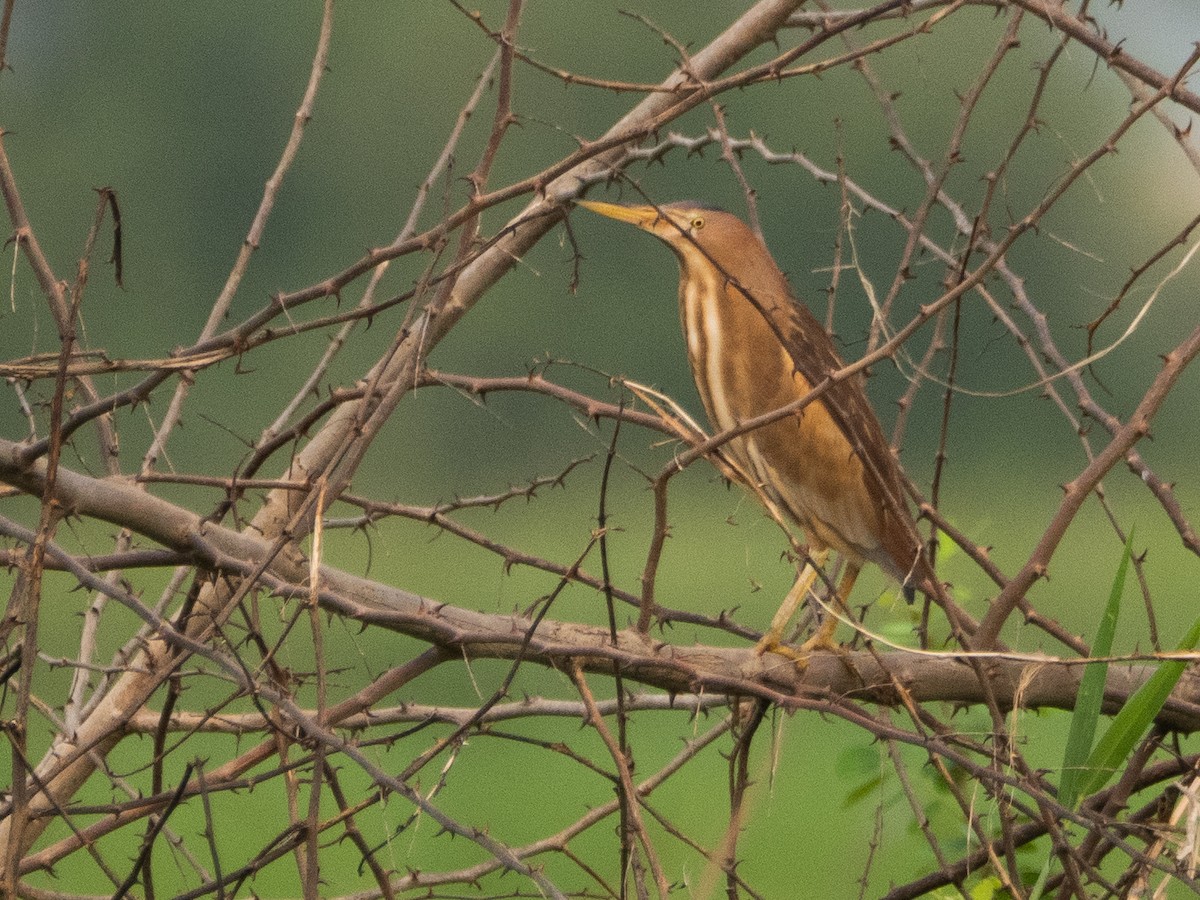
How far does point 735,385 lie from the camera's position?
1.08 m

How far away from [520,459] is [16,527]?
5223 mm

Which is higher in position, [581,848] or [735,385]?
[581,848]

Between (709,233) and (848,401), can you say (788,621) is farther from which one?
(709,233)

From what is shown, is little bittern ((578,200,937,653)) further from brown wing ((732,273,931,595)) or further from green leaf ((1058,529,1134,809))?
green leaf ((1058,529,1134,809))

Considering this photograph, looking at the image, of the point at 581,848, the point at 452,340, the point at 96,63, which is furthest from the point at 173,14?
the point at 581,848

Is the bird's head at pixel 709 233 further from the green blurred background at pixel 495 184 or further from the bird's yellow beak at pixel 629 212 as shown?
the green blurred background at pixel 495 184

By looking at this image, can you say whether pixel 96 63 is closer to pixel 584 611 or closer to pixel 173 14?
pixel 173 14

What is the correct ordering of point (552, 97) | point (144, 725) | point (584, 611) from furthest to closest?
point (584, 611) < point (552, 97) < point (144, 725)

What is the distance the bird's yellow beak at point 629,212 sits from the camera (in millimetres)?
920

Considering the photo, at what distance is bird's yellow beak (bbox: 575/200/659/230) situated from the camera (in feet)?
3.02

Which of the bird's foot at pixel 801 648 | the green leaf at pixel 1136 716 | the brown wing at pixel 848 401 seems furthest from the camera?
the brown wing at pixel 848 401

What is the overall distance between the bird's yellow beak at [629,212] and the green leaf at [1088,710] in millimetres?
370

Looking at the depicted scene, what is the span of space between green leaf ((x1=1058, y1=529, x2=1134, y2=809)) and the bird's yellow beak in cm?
37

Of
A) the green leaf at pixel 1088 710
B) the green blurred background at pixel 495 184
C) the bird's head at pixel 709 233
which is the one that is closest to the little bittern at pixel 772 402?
the bird's head at pixel 709 233
